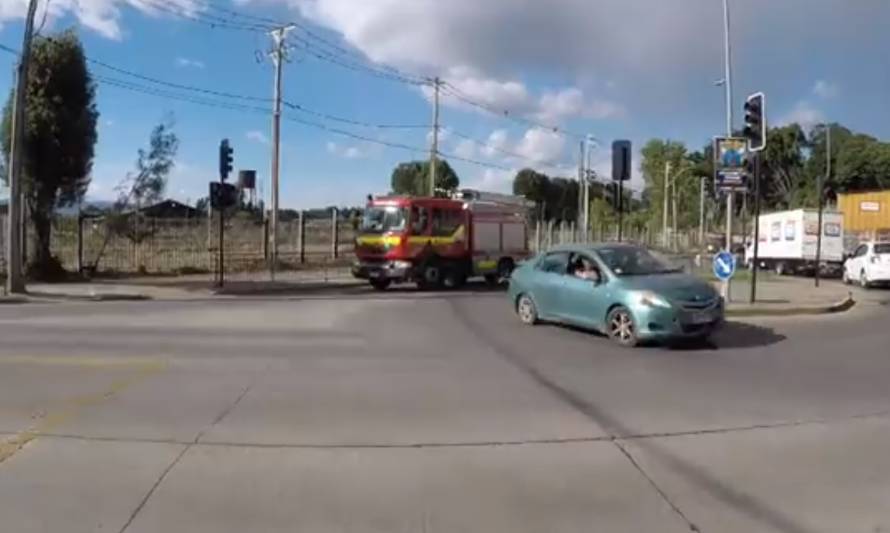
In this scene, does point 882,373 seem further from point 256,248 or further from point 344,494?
point 256,248

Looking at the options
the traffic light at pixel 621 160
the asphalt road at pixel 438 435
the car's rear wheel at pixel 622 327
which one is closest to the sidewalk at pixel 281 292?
the traffic light at pixel 621 160

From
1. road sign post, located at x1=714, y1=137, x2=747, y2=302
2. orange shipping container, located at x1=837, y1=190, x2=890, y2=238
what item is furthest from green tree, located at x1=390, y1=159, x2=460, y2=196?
road sign post, located at x1=714, y1=137, x2=747, y2=302

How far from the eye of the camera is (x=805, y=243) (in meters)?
37.0

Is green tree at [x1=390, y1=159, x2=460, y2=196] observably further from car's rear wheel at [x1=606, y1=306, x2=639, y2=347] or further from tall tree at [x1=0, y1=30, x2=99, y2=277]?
car's rear wheel at [x1=606, y1=306, x2=639, y2=347]

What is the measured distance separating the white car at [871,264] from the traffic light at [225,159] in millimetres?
20924

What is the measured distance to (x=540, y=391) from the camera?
363 inches

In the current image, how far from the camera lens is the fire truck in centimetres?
2594

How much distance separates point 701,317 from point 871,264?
1960 cm

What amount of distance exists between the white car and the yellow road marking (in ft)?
83.1

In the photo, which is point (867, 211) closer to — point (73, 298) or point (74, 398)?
point (73, 298)

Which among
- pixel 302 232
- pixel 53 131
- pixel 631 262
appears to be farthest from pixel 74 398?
pixel 302 232

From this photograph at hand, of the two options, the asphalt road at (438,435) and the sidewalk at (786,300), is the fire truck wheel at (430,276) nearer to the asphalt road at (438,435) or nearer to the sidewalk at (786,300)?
the sidewalk at (786,300)

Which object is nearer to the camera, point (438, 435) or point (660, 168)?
point (438, 435)

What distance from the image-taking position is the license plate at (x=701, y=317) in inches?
500
